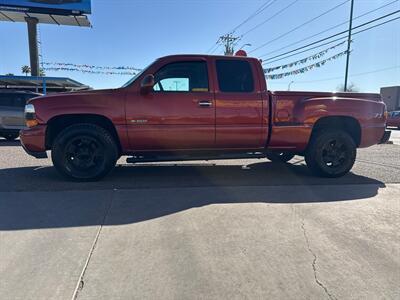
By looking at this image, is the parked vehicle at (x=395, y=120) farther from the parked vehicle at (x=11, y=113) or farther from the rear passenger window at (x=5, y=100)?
the rear passenger window at (x=5, y=100)

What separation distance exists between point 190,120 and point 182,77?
2.50ft

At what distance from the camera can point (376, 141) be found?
616 centimetres

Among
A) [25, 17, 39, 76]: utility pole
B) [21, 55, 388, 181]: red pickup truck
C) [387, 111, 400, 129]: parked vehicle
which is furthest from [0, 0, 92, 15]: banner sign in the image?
[387, 111, 400, 129]: parked vehicle

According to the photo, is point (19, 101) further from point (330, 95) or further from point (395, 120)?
point (395, 120)

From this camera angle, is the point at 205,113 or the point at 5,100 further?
the point at 5,100

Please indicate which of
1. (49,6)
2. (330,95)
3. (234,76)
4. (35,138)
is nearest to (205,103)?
(234,76)

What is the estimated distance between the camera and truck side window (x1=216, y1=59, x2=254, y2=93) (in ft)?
18.0

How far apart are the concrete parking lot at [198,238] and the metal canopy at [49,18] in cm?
2690

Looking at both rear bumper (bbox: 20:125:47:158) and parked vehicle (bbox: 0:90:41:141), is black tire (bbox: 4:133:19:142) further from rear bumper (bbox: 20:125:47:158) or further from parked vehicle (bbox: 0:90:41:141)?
rear bumper (bbox: 20:125:47:158)

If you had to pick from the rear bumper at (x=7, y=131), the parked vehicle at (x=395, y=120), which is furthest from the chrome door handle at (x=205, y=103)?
the parked vehicle at (x=395, y=120)

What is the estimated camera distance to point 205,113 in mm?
5375

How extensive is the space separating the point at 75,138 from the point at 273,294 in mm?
3993

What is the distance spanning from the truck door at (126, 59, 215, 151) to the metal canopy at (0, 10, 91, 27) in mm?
26615

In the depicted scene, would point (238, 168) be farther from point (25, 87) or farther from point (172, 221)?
A: point (25, 87)
